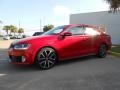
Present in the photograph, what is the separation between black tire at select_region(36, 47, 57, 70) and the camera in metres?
8.11

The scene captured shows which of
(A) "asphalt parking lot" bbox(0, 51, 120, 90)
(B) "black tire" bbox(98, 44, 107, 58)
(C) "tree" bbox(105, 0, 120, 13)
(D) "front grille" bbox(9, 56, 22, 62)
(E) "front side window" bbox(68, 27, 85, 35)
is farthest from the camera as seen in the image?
(C) "tree" bbox(105, 0, 120, 13)

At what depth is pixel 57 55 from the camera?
8.59 meters

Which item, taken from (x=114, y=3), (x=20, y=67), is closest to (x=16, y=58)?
(x=20, y=67)

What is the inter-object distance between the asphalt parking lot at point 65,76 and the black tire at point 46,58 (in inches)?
7.6

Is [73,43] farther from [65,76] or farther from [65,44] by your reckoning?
[65,76]

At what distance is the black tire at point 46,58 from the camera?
811 cm

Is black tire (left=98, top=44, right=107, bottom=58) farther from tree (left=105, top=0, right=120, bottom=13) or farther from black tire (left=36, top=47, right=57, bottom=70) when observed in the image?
tree (left=105, top=0, right=120, bottom=13)

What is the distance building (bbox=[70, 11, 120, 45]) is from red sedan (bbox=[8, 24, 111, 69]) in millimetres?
23882

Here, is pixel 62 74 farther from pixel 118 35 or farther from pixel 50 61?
pixel 118 35

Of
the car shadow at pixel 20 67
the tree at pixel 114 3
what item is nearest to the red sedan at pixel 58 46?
the car shadow at pixel 20 67

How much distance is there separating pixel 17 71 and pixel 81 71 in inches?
80.8

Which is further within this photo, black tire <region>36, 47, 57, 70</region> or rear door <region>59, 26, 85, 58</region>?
rear door <region>59, 26, 85, 58</region>

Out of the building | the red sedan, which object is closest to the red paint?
the red sedan

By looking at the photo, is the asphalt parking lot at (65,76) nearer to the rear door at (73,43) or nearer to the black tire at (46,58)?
the black tire at (46,58)
